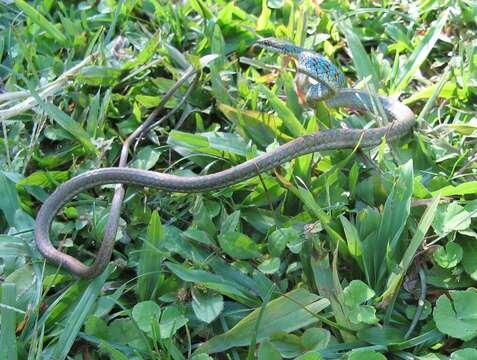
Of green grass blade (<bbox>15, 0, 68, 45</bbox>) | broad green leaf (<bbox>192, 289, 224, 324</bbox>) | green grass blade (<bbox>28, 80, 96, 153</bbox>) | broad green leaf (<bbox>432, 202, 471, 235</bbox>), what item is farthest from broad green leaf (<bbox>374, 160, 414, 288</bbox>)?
green grass blade (<bbox>15, 0, 68, 45</bbox>)

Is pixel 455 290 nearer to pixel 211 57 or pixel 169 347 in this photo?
pixel 169 347

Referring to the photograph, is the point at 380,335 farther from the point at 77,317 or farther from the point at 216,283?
the point at 77,317

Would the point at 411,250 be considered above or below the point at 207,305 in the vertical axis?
above

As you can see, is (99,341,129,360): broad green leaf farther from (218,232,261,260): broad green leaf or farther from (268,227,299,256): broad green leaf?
(268,227,299,256): broad green leaf

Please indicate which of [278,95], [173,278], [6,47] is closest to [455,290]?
[173,278]

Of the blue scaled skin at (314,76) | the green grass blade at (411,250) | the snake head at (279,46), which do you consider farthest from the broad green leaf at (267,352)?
the snake head at (279,46)

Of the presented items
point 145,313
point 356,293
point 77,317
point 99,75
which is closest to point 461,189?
point 356,293

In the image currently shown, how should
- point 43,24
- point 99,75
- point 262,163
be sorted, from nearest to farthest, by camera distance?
point 262,163
point 99,75
point 43,24

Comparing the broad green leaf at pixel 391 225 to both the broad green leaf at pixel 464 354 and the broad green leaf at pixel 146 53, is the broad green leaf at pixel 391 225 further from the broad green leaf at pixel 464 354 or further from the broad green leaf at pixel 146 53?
the broad green leaf at pixel 146 53
